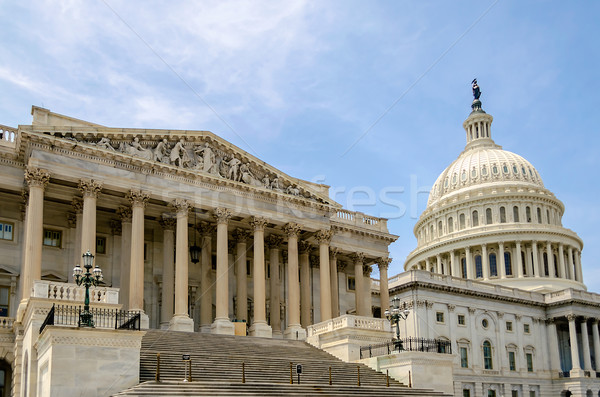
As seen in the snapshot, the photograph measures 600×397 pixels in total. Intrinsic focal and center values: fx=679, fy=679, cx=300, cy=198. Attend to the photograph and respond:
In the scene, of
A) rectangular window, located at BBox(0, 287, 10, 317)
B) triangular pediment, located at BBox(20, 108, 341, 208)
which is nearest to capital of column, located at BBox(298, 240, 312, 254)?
triangular pediment, located at BBox(20, 108, 341, 208)

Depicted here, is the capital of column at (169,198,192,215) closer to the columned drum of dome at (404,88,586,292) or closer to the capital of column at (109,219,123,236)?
the capital of column at (109,219,123,236)

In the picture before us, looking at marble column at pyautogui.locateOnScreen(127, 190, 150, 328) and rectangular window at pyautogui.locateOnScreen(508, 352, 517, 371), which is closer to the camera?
marble column at pyautogui.locateOnScreen(127, 190, 150, 328)

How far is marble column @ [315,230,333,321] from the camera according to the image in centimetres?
4959

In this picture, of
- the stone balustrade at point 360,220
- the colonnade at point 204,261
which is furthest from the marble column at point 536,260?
the colonnade at point 204,261

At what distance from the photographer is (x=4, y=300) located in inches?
1657

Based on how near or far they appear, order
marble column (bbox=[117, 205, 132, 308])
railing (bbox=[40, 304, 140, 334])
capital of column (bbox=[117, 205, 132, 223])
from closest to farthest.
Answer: railing (bbox=[40, 304, 140, 334])
marble column (bbox=[117, 205, 132, 308])
capital of column (bbox=[117, 205, 132, 223])

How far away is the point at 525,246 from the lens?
104750 mm

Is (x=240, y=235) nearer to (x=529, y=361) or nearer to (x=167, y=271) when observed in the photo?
(x=167, y=271)

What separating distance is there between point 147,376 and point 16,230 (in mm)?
19060

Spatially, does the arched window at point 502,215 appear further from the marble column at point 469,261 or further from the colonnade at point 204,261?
the colonnade at point 204,261

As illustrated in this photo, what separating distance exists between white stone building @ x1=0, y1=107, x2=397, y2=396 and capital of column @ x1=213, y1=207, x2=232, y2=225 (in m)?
0.10

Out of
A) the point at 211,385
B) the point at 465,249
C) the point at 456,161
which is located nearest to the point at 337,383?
the point at 211,385

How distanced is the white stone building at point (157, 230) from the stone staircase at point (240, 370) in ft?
12.5

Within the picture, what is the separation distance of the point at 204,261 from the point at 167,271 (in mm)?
3538
